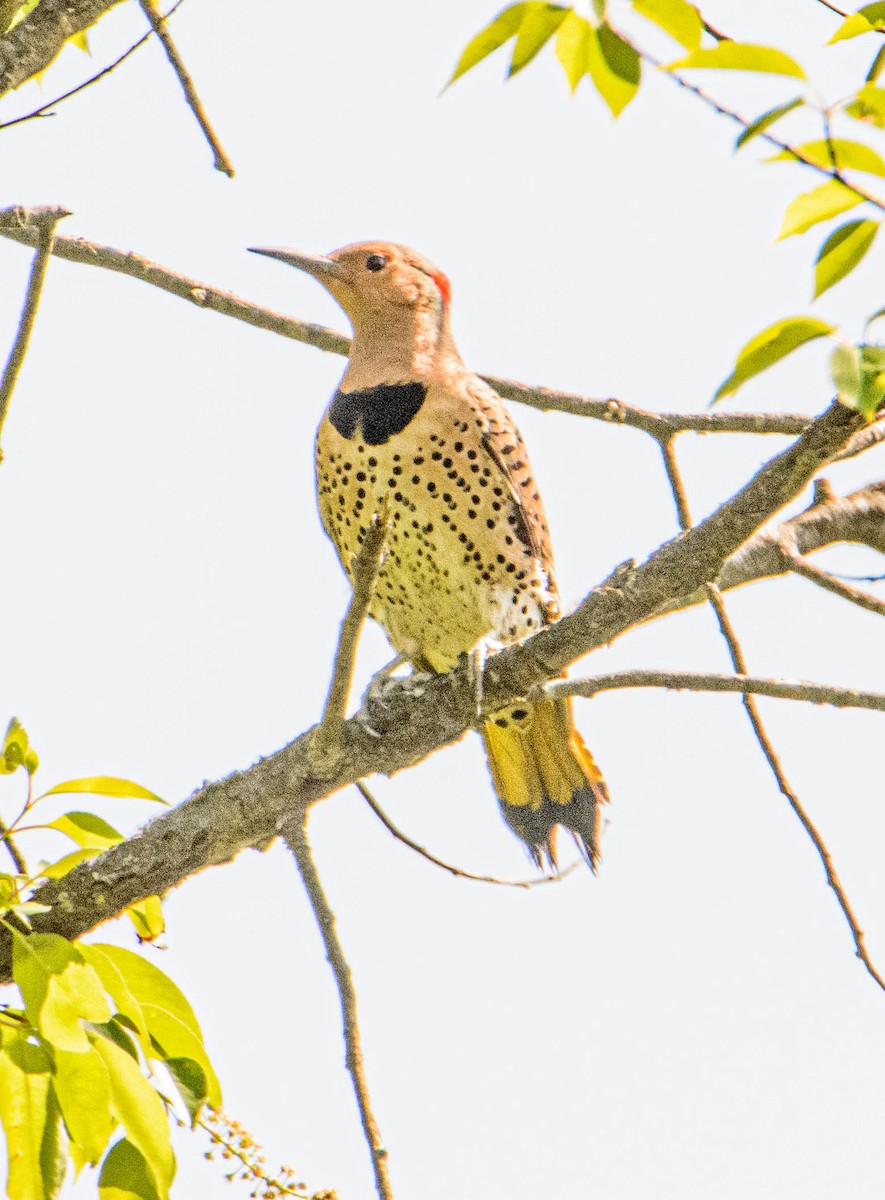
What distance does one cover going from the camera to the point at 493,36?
1.90 meters

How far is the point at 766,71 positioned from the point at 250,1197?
191cm

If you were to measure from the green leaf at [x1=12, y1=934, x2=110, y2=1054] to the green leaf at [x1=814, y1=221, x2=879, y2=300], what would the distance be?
1358mm

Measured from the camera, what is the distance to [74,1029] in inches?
84.0

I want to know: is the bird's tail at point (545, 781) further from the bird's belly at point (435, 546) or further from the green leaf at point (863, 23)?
the green leaf at point (863, 23)

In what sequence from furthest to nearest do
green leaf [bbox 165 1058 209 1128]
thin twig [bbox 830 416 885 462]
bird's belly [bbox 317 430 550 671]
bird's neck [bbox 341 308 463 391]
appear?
bird's neck [bbox 341 308 463 391] < bird's belly [bbox 317 430 550 671] < thin twig [bbox 830 416 885 462] < green leaf [bbox 165 1058 209 1128]

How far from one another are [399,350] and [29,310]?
2.35 metres

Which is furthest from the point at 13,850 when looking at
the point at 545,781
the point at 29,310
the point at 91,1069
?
the point at 545,781

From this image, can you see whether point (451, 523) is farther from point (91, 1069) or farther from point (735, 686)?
point (91, 1069)

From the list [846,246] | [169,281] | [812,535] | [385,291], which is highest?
[385,291]

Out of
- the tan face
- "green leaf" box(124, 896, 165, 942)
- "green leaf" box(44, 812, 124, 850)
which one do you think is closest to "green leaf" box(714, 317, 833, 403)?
"green leaf" box(44, 812, 124, 850)

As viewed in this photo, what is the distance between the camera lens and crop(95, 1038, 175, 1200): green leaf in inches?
86.5

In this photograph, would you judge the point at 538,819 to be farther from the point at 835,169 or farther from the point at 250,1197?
the point at 835,169

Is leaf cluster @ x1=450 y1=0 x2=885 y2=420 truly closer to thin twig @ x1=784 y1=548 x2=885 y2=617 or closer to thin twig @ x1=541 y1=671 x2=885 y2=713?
thin twig @ x1=541 y1=671 x2=885 y2=713

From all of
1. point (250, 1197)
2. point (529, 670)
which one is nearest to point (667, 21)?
point (529, 670)
